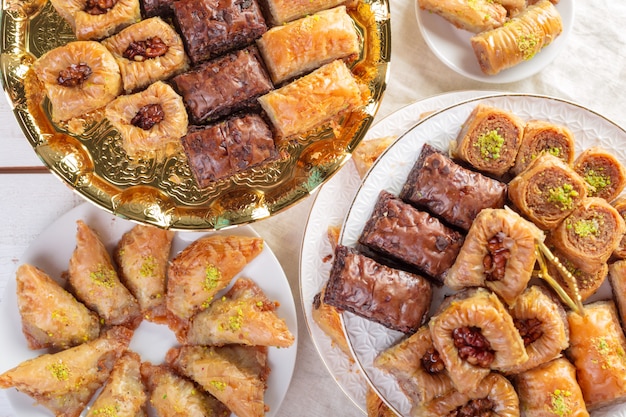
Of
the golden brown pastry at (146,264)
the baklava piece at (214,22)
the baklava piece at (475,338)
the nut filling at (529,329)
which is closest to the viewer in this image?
the baklava piece at (475,338)

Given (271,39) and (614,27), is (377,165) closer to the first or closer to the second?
(271,39)

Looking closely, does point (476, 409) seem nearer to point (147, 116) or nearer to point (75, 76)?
point (147, 116)

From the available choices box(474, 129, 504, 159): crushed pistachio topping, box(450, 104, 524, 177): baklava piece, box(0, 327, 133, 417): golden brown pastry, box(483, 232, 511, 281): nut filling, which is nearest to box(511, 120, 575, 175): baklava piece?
box(450, 104, 524, 177): baklava piece

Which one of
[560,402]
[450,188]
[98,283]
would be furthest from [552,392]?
[98,283]

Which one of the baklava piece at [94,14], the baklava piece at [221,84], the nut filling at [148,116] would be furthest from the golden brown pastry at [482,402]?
the baklava piece at [94,14]

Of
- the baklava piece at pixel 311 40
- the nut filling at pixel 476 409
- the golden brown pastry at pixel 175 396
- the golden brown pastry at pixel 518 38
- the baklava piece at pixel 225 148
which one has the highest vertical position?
the baklava piece at pixel 311 40

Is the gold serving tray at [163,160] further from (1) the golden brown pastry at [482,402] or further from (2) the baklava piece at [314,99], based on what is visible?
(1) the golden brown pastry at [482,402]
